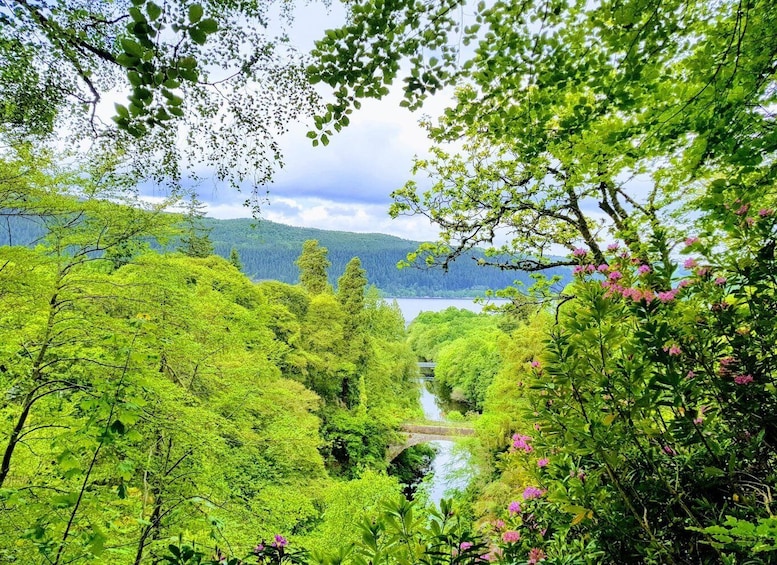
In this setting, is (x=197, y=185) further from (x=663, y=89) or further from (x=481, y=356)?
(x=481, y=356)

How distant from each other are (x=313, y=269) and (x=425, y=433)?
10.1 meters

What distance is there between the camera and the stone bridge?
18922 mm

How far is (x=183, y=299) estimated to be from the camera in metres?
6.38

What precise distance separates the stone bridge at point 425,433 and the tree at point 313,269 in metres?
8.20

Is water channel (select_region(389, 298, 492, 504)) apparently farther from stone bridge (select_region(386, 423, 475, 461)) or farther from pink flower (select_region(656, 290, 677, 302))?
pink flower (select_region(656, 290, 677, 302))

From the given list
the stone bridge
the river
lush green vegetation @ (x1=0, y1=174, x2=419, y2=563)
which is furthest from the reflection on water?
lush green vegetation @ (x1=0, y1=174, x2=419, y2=563)

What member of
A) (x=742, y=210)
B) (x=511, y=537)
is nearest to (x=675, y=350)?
(x=742, y=210)

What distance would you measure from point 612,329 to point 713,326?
18.2 inches

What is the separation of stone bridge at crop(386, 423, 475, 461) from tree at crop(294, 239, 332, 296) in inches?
323

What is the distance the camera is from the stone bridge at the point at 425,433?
18.9 meters

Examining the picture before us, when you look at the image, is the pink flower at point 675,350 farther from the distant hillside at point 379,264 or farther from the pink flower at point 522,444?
the distant hillside at point 379,264

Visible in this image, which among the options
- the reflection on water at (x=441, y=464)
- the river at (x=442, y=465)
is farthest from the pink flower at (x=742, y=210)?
the reflection on water at (x=441, y=464)

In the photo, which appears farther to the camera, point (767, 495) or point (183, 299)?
point (183, 299)

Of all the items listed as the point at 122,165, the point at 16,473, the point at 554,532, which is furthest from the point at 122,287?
the point at 554,532
